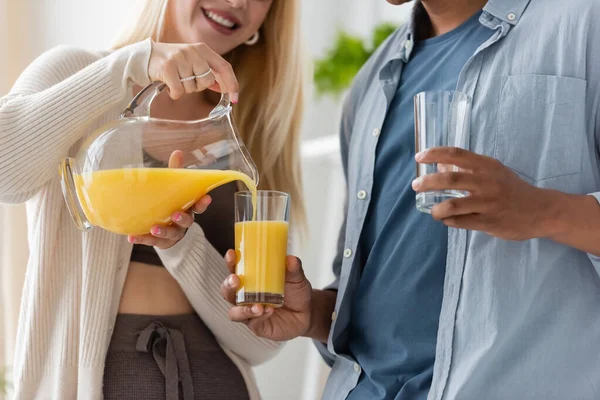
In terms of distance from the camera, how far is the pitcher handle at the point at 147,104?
1493 mm

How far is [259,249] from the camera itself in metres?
1.54

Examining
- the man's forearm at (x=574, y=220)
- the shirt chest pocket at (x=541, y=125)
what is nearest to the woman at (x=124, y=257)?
the shirt chest pocket at (x=541, y=125)

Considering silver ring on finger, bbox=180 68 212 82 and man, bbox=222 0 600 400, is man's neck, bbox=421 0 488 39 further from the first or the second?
silver ring on finger, bbox=180 68 212 82

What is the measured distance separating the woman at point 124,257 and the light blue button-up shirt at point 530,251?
501 mm

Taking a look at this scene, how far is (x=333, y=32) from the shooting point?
11.9 feet

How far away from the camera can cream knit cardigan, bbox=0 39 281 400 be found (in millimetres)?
1607

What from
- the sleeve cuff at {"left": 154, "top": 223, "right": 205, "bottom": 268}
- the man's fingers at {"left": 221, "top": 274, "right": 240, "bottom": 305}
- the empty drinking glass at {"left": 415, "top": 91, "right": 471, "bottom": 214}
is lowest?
the man's fingers at {"left": 221, "top": 274, "right": 240, "bottom": 305}

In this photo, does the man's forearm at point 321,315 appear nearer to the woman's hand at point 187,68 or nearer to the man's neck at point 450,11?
the woman's hand at point 187,68

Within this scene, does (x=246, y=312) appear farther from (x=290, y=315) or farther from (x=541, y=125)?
(x=541, y=125)

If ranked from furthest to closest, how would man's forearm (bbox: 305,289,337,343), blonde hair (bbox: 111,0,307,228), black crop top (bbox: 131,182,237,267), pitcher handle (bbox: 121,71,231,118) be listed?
blonde hair (bbox: 111,0,307,228)
black crop top (bbox: 131,182,237,267)
man's forearm (bbox: 305,289,337,343)
pitcher handle (bbox: 121,71,231,118)

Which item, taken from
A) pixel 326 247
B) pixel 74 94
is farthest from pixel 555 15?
pixel 326 247

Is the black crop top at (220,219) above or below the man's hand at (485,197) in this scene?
below

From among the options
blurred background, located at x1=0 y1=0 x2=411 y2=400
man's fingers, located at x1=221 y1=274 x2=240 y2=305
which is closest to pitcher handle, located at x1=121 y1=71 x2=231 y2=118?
man's fingers, located at x1=221 y1=274 x2=240 y2=305

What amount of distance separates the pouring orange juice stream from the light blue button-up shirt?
1.54 ft
